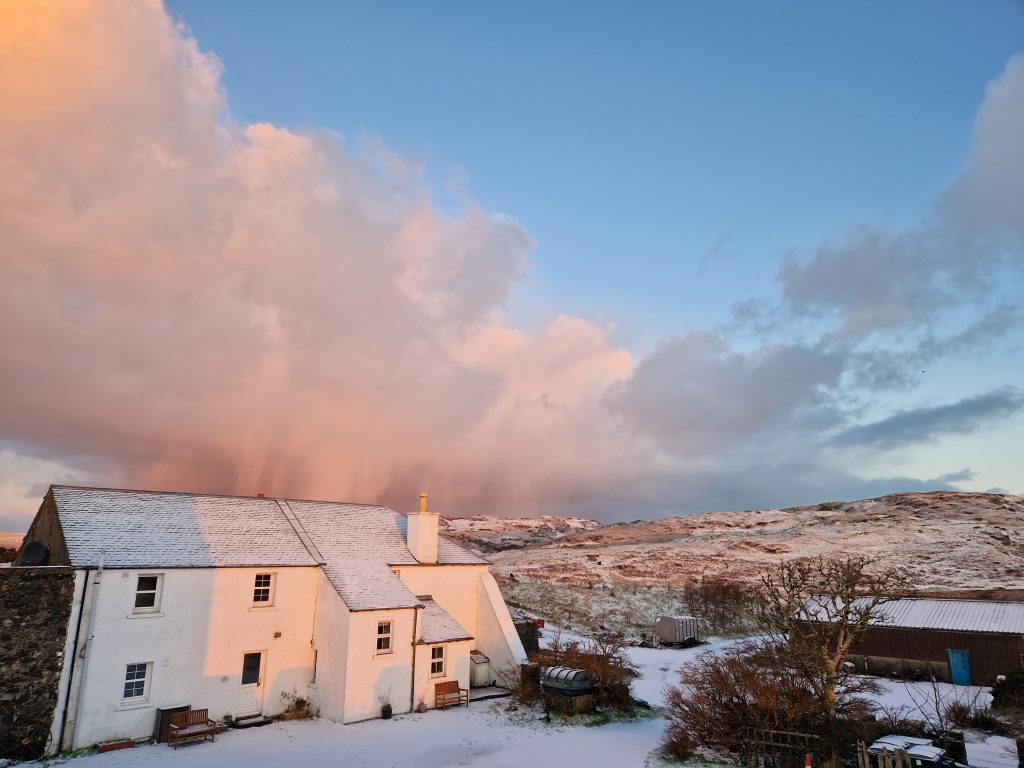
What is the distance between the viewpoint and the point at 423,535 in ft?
113

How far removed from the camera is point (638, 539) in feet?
432

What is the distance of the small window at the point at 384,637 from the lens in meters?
27.6

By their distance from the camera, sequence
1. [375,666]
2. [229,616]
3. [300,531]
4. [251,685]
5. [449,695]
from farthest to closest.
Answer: [300,531] < [449,695] < [375,666] < [251,685] < [229,616]

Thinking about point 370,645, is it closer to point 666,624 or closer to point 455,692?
point 455,692

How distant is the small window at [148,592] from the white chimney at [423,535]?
43.0 ft

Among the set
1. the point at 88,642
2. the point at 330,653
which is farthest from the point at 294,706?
the point at 88,642

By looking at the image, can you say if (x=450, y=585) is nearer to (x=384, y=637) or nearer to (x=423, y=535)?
(x=423, y=535)

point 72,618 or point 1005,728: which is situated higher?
point 72,618

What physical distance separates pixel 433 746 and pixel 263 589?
10372mm

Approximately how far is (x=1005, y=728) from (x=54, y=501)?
40958mm

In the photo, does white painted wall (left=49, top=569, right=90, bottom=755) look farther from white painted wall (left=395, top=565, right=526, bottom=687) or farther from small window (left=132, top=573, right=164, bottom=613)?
white painted wall (left=395, top=565, right=526, bottom=687)

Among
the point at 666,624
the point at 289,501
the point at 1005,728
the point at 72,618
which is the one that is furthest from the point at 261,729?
the point at 666,624

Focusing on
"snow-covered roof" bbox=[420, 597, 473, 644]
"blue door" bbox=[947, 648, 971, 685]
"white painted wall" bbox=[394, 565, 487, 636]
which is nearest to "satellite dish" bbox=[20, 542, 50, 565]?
"white painted wall" bbox=[394, 565, 487, 636]

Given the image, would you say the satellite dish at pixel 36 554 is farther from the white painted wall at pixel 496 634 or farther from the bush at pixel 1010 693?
the bush at pixel 1010 693
